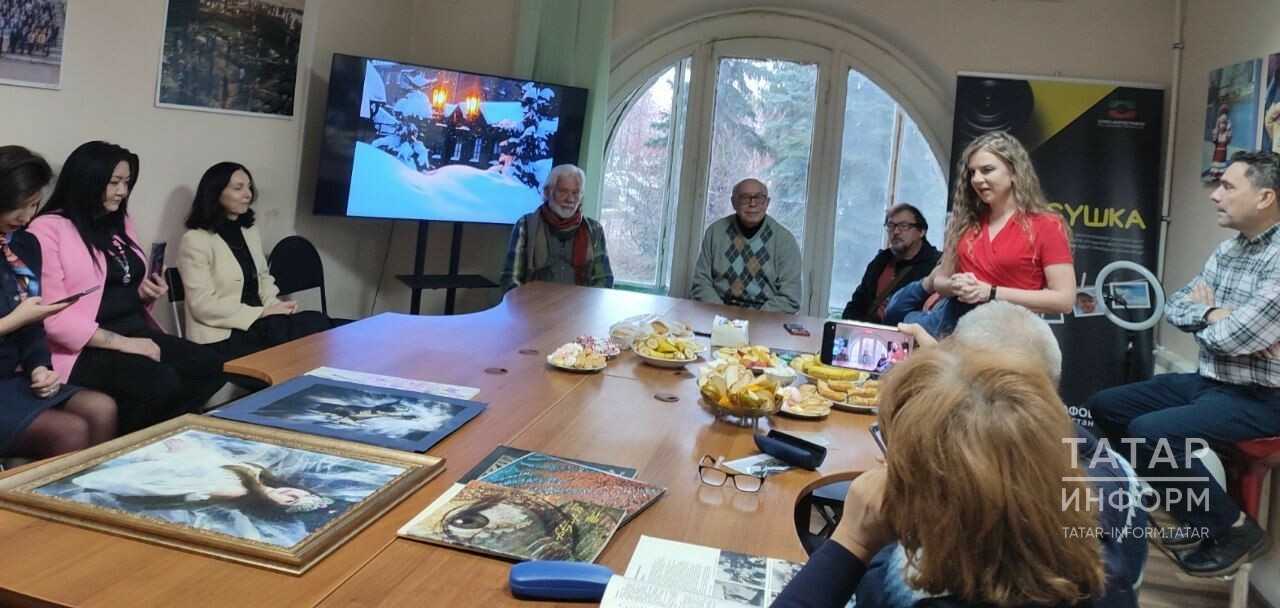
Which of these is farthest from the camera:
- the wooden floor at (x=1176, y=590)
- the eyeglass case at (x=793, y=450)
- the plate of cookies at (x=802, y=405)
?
the wooden floor at (x=1176, y=590)

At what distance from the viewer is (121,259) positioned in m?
3.16

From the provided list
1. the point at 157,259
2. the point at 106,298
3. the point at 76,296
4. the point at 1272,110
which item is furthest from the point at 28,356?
the point at 1272,110

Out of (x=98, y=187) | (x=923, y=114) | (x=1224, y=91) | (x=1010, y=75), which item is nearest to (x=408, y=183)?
(x=98, y=187)

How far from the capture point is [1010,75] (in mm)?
4582

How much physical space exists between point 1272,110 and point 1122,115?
118 cm

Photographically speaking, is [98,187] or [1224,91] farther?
[1224,91]

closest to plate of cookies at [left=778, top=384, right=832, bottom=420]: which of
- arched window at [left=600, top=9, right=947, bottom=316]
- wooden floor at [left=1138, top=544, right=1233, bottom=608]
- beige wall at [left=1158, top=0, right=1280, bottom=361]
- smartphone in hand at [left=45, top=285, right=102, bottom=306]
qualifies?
wooden floor at [left=1138, top=544, right=1233, bottom=608]

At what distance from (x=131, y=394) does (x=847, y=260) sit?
3675 millimetres

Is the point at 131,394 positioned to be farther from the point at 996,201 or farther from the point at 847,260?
the point at 847,260

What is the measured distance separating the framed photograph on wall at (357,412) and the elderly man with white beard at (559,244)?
7.94 ft

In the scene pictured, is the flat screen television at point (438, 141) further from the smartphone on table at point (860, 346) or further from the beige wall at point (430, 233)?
the smartphone on table at point (860, 346)

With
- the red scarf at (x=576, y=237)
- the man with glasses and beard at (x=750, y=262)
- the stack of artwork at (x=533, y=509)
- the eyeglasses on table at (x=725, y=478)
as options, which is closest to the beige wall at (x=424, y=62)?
the red scarf at (x=576, y=237)

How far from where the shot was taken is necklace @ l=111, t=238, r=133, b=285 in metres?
3.13

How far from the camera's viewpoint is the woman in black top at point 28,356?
2.44 m
